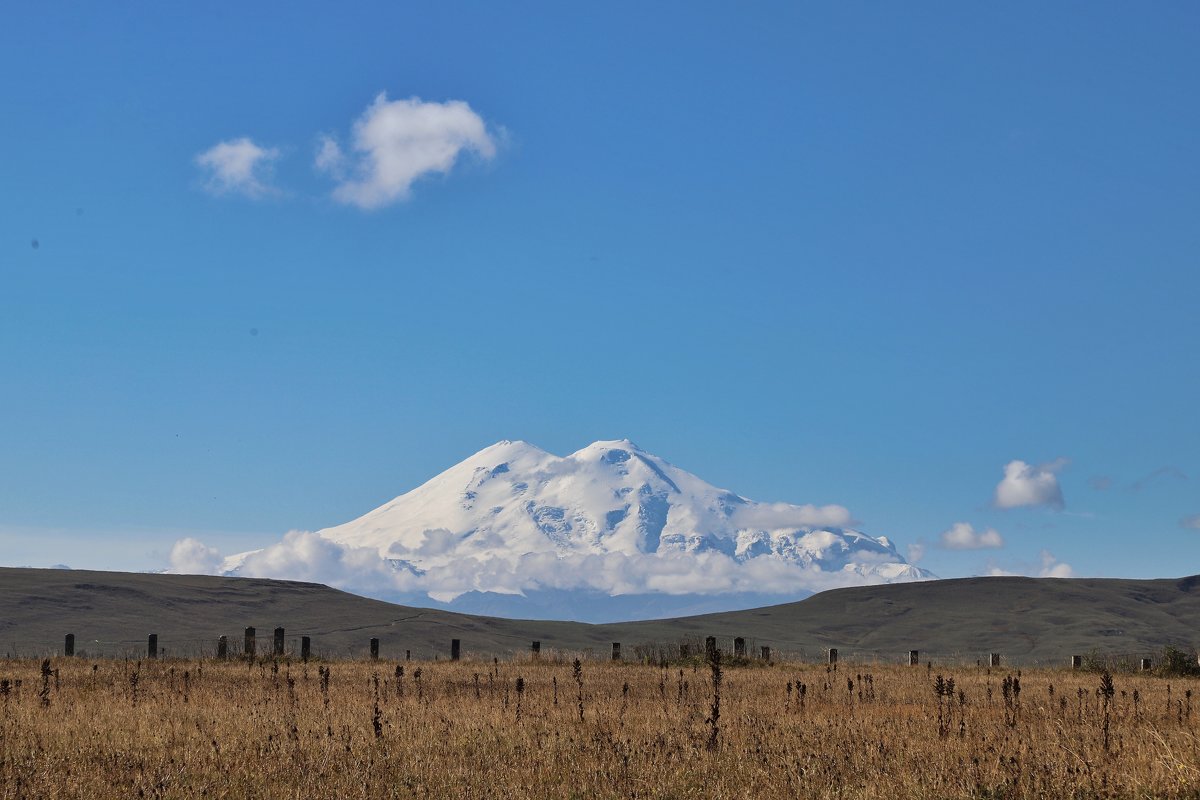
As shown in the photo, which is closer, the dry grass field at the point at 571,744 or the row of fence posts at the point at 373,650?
the dry grass field at the point at 571,744

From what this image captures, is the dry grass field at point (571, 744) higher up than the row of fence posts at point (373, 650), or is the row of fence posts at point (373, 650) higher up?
the dry grass field at point (571, 744)

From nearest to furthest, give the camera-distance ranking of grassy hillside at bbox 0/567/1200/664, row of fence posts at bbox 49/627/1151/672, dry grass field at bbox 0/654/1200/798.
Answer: dry grass field at bbox 0/654/1200/798
row of fence posts at bbox 49/627/1151/672
grassy hillside at bbox 0/567/1200/664

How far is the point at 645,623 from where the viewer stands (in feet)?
490

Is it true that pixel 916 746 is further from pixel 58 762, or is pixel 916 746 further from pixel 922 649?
pixel 922 649

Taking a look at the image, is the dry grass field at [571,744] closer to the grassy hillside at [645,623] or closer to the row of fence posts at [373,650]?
the row of fence posts at [373,650]

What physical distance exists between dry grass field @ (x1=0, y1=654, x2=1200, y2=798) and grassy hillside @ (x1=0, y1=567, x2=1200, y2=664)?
187 ft

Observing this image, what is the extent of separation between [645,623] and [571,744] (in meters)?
135

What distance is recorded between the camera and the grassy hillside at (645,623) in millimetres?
96062

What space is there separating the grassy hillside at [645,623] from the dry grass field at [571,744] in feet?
187

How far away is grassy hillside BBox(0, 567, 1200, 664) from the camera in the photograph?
96.1 meters

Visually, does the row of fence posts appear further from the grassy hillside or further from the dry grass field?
the grassy hillside

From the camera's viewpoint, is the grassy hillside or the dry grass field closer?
the dry grass field

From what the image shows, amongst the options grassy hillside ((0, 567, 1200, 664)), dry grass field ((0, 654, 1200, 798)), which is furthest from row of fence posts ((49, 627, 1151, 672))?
grassy hillside ((0, 567, 1200, 664))

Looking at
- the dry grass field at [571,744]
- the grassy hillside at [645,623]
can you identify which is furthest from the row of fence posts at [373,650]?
the grassy hillside at [645,623]
